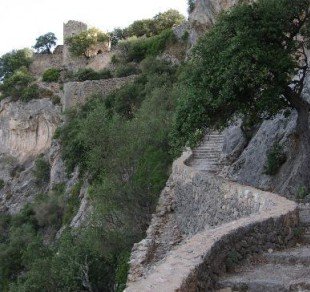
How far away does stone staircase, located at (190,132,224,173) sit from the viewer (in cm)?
2099

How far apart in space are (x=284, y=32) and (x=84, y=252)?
36.0 ft

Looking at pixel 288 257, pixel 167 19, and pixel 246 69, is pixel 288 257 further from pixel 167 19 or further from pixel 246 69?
pixel 167 19

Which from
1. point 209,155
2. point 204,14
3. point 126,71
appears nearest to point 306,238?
point 209,155

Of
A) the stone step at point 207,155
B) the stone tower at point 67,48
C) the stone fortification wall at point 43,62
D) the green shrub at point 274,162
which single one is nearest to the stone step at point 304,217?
the green shrub at point 274,162

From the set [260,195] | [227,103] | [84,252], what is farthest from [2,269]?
[260,195]

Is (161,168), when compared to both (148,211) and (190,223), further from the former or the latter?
(190,223)

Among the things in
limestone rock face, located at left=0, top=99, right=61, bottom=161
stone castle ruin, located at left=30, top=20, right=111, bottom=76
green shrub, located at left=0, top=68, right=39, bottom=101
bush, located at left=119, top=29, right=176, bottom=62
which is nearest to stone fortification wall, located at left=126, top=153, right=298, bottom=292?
bush, located at left=119, top=29, right=176, bottom=62

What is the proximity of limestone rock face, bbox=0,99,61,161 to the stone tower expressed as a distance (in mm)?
9276

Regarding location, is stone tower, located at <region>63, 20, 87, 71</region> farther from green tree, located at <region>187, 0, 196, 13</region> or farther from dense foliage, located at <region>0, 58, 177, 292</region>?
dense foliage, located at <region>0, 58, 177, 292</region>

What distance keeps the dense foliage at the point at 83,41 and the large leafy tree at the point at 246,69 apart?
45343 mm

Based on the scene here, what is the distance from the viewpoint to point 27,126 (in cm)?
5272

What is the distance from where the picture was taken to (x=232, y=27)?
14875mm

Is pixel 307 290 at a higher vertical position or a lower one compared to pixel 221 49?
lower

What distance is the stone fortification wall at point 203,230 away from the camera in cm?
613
